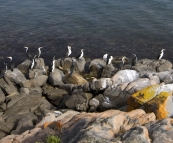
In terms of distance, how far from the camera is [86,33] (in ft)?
133

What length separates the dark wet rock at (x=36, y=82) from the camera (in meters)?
26.2

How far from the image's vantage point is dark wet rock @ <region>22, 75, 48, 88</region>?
26188 millimetres

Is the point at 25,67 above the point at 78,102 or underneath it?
underneath

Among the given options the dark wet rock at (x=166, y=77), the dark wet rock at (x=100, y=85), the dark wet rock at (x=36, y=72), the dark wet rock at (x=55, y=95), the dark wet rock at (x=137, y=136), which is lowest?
the dark wet rock at (x=55, y=95)

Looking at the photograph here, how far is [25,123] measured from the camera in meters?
19.0

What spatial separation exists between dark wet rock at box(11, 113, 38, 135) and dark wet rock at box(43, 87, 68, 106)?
171 inches

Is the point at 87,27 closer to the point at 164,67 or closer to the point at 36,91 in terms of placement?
the point at 164,67

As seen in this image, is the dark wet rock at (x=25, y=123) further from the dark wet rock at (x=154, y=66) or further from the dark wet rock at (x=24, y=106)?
the dark wet rock at (x=154, y=66)

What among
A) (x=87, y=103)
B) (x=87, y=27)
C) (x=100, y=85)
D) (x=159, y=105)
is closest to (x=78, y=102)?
(x=87, y=103)

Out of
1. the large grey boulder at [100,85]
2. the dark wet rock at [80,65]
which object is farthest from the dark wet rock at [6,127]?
the dark wet rock at [80,65]

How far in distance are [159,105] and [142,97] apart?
1.86 metres

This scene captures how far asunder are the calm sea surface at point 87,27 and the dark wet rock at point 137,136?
23467 mm

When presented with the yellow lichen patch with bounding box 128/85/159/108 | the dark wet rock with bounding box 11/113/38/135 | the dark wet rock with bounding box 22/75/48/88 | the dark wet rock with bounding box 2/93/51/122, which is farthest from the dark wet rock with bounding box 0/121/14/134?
the yellow lichen patch with bounding box 128/85/159/108

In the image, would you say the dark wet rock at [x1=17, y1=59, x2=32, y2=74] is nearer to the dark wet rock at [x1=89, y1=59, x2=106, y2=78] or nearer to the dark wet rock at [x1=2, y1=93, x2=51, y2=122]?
the dark wet rock at [x1=89, y1=59, x2=106, y2=78]
